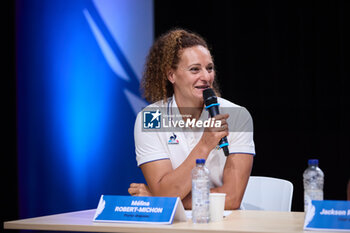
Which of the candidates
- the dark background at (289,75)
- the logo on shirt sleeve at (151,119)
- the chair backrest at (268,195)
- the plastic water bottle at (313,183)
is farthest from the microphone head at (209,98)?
the dark background at (289,75)

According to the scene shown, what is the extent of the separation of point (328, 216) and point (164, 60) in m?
1.29

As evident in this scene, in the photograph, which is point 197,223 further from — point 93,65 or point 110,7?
point 110,7

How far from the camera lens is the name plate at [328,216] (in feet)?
4.03

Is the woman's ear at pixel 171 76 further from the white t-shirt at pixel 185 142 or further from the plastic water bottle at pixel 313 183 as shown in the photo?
the plastic water bottle at pixel 313 183

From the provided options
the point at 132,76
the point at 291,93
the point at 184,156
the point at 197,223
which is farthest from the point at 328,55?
the point at 197,223

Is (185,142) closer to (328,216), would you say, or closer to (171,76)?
(171,76)

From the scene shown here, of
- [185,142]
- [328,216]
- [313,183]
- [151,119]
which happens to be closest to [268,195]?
[185,142]

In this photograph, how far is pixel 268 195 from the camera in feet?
7.44

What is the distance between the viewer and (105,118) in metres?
3.67

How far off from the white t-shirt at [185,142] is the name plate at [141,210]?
573mm

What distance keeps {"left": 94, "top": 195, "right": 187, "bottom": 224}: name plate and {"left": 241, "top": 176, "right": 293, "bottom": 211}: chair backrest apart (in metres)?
0.90

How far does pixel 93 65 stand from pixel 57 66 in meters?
0.45

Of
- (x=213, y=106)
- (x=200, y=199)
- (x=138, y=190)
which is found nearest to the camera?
(x=200, y=199)

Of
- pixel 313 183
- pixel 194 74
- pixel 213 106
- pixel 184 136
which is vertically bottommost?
pixel 313 183
